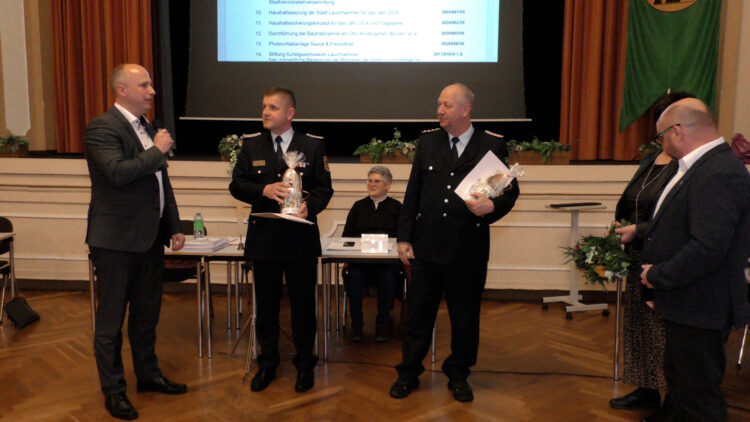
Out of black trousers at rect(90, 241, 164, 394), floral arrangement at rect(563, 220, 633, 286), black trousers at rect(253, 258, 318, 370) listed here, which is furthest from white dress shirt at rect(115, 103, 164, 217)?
floral arrangement at rect(563, 220, 633, 286)

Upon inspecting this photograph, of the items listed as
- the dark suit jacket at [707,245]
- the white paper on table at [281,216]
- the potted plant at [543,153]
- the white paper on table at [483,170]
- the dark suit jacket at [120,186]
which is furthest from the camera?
the potted plant at [543,153]

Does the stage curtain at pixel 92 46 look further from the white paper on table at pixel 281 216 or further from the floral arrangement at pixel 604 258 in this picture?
the floral arrangement at pixel 604 258

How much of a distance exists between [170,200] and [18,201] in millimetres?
3507

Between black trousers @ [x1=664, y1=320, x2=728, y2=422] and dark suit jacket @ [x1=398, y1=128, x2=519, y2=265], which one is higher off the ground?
dark suit jacket @ [x1=398, y1=128, x2=519, y2=265]

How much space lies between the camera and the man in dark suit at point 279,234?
11.6 feet

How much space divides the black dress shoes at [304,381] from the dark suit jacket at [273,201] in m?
0.72

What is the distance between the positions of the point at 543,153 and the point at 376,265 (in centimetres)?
202

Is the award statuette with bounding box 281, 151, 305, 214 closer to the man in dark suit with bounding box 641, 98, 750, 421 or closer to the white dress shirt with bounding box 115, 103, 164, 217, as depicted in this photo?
the white dress shirt with bounding box 115, 103, 164, 217

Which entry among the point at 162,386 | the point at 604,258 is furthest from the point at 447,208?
the point at 162,386

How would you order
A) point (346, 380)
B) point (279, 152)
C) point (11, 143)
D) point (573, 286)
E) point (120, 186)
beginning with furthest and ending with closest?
point (11, 143)
point (573, 286)
point (346, 380)
point (279, 152)
point (120, 186)

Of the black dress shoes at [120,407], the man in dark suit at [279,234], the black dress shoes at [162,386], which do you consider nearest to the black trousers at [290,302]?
the man in dark suit at [279,234]

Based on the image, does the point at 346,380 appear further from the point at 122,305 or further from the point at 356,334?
the point at 122,305

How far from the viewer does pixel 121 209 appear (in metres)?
3.24

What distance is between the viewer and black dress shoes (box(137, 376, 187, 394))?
3637 millimetres
